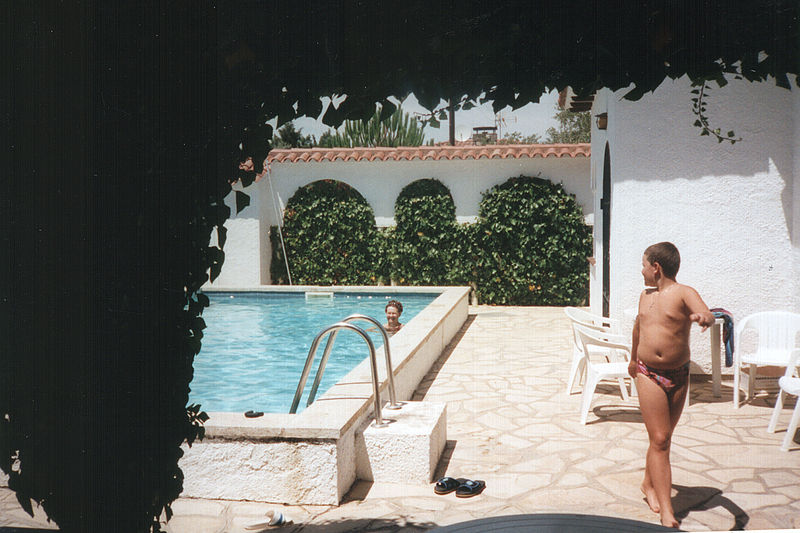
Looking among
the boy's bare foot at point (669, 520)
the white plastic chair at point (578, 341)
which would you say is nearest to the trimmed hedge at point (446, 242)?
the white plastic chair at point (578, 341)

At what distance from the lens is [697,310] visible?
3.79 m

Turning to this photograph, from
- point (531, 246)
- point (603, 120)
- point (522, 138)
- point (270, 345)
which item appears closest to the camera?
point (603, 120)

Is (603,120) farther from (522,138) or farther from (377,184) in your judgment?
(522,138)

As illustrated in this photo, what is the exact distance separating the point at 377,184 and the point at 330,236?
60.7 inches

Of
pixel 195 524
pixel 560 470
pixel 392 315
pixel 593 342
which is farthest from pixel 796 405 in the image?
pixel 392 315

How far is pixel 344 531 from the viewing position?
3559mm

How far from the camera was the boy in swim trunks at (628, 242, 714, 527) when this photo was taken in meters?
3.76

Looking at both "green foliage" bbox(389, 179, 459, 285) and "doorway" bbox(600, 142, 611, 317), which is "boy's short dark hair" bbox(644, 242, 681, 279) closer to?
"doorway" bbox(600, 142, 611, 317)

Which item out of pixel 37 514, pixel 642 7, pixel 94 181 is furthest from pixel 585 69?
pixel 37 514

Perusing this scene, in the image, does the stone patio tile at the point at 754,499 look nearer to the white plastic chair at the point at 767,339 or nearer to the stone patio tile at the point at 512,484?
the stone patio tile at the point at 512,484

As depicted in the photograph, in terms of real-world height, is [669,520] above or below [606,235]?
below

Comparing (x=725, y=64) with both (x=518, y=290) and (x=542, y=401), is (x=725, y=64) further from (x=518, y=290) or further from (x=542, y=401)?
(x=518, y=290)

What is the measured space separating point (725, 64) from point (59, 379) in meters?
2.35

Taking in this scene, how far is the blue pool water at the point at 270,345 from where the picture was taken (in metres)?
8.63
